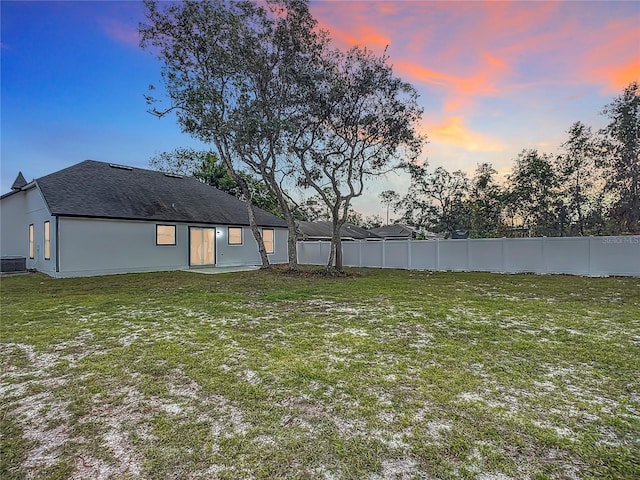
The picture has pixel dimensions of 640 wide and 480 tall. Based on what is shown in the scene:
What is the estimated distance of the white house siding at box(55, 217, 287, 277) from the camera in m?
11.9

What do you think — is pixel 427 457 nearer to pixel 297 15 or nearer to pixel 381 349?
pixel 381 349

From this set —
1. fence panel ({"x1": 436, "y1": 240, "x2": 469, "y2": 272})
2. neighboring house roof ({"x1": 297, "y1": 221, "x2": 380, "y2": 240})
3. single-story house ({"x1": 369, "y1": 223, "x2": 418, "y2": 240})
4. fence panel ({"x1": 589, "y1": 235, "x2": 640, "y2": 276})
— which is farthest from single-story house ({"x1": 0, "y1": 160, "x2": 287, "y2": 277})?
single-story house ({"x1": 369, "y1": 223, "x2": 418, "y2": 240})

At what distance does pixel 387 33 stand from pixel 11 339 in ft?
38.8

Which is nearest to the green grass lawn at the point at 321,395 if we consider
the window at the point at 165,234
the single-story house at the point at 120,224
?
the single-story house at the point at 120,224

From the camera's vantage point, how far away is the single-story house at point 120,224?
12102mm

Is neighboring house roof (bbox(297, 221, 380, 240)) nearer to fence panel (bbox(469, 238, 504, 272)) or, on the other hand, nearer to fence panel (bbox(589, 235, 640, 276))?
fence panel (bbox(469, 238, 504, 272))

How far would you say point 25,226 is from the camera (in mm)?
14391

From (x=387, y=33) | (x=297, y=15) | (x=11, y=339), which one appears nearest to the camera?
(x=11, y=339)

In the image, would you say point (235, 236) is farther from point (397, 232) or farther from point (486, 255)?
point (397, 232)

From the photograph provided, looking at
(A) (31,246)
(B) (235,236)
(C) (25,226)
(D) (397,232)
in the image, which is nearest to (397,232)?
(D) (397,232)

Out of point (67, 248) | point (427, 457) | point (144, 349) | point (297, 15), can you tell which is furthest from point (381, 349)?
point (67, 248)

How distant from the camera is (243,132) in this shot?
1139cm

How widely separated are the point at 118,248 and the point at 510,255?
15.6 metres

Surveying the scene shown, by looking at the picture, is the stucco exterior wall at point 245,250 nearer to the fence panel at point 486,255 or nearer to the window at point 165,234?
the window at point 165,234
